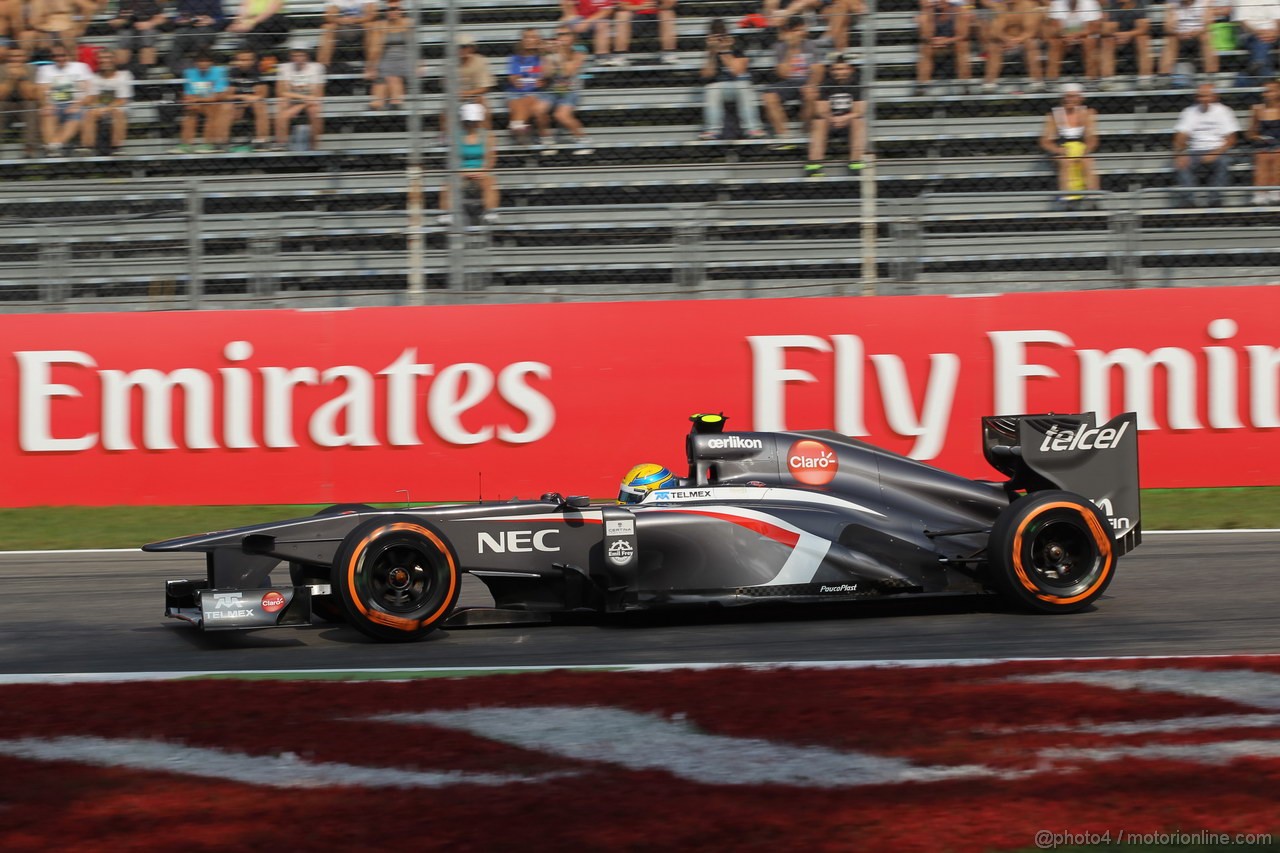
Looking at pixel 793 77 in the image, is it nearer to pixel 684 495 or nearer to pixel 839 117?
pixel 839 117

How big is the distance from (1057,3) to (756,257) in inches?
168

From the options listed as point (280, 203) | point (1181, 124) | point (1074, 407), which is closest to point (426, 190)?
point (280, 203)

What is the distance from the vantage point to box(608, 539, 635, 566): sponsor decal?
22.9 ft

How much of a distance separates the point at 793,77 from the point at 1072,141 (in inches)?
102

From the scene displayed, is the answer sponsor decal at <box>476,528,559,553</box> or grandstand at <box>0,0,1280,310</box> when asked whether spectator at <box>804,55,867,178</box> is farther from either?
sponsor decal at <box>476,528,559,553</box>

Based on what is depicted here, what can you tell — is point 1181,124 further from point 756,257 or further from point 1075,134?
point 756,257

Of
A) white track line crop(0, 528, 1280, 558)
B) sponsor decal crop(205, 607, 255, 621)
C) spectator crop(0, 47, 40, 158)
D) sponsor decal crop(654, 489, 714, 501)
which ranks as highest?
spectator crop(0, 47, 40, 158)

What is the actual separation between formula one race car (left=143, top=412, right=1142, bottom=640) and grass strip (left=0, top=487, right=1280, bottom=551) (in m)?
3.69

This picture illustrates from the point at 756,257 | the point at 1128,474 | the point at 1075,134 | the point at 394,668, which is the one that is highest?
the point at 1075,134

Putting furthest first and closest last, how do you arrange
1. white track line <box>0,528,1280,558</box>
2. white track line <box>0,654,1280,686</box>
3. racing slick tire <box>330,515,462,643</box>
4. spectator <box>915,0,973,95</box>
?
spectator <box>915,0,973,95</box>, white track line <box>0,528,1280,558</box>, racing slick tire <box>330,515,462,643</box>, white track line <box>0,654,1280,686</box>

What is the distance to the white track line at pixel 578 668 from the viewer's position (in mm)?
6008

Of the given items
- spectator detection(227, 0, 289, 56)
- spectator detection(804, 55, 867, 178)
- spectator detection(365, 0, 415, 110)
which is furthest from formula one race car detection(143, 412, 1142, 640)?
spectator detection(227, 0, 289, 56)

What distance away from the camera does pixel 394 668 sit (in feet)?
20.7

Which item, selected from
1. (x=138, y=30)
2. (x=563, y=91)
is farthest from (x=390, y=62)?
(x=138, y=30)
